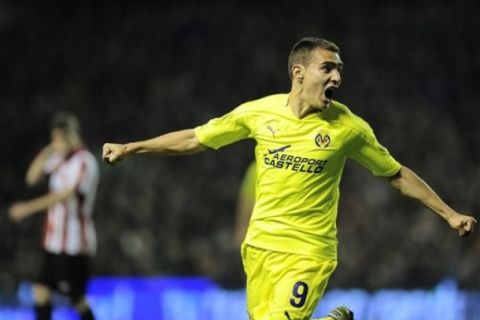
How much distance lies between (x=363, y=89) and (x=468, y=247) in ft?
18.4

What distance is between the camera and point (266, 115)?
6.86 m

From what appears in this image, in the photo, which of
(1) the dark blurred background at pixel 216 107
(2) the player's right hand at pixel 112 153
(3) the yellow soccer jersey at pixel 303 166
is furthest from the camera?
(1) the dark blurred background at pixel 216 107

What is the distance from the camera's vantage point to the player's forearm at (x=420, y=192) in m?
6.78

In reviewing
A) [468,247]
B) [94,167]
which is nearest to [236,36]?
[468,247]

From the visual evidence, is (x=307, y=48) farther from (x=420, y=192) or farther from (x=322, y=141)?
(x=420, y=192)

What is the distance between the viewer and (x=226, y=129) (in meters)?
6.93

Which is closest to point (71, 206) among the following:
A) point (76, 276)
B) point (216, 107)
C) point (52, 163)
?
point (52, 163)

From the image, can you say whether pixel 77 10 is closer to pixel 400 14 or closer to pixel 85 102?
pixel 85 102

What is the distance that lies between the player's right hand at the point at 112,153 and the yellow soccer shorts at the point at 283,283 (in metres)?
0.90

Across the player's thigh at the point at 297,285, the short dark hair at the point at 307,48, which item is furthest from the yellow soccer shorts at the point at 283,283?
the short dark hair at the point at 307,48

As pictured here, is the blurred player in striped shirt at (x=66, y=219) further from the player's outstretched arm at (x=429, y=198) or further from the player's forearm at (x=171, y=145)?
the player's outstretched arm at (x=429, y=198)

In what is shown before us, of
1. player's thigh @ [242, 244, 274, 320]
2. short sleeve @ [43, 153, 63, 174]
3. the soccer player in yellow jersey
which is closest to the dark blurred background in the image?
short sleeve @ [43, 153, 63, 174]

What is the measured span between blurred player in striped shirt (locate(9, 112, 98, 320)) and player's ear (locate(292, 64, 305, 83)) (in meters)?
3.75

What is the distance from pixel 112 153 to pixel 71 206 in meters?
3.80
